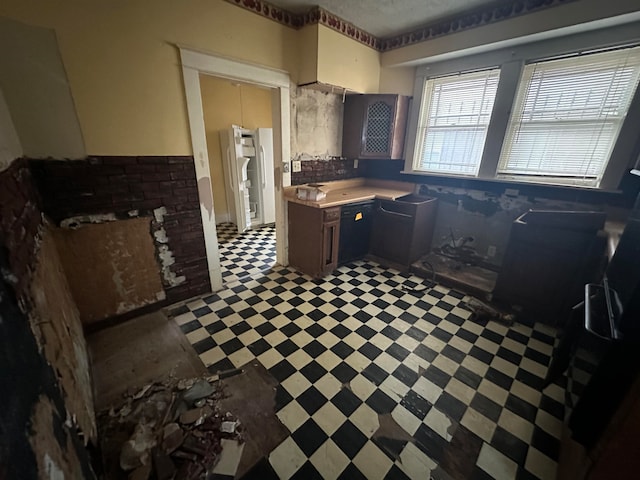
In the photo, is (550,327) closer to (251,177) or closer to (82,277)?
(82,277)

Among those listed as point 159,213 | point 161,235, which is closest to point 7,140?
point 159,213

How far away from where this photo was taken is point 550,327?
227 centimetres

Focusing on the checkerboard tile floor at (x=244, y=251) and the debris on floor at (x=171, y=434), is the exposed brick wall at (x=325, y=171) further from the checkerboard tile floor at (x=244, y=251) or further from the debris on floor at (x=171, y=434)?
the debris on floor at (x=171, y=434)

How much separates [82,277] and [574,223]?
3834mm

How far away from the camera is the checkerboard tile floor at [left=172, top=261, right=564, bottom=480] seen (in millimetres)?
1291

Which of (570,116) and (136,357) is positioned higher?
(570,116)

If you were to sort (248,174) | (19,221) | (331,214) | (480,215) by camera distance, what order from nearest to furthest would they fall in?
(19,221)
(331,214)
(480,215)
(248,174)

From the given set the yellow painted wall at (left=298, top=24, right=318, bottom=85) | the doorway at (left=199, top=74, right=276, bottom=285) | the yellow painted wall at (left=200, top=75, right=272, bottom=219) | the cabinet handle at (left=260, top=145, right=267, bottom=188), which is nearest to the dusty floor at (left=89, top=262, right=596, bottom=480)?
the doorway at (left=199, top=74, right=276, bottom=285)

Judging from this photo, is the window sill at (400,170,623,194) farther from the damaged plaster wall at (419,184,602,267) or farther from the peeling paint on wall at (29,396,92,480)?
the peeling paint on wall at (29,396,92,480)

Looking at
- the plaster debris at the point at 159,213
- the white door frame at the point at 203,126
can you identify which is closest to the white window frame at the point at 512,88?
the white door frame at the point at 203,126

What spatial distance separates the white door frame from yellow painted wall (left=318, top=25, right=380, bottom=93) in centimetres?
45

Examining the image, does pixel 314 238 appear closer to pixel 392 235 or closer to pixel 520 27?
pixel 392 235

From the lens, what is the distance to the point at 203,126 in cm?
224

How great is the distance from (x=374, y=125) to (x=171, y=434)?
3.56 meters
